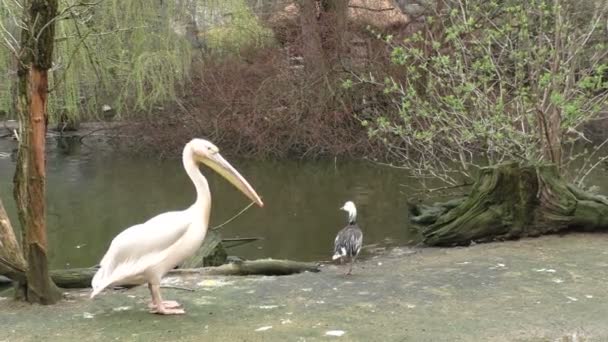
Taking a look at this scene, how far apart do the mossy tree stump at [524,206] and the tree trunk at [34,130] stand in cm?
440

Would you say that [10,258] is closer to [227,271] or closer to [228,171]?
[228,171]

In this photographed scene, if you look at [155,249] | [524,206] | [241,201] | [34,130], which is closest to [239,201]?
[241,201]

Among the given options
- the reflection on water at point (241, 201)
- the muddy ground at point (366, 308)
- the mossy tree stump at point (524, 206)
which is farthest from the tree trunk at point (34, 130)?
the mossy tree stump at point (524, 206)

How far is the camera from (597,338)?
398 cm

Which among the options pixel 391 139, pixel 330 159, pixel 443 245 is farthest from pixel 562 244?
pixel 330 159

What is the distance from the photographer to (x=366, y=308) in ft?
15.4

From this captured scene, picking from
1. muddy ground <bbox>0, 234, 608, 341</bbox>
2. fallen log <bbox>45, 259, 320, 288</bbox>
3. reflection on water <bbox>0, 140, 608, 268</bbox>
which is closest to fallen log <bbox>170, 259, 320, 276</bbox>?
fallen log <bbox>45, 259, 320, 288</bbox>

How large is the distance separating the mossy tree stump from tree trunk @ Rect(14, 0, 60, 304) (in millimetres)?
4399

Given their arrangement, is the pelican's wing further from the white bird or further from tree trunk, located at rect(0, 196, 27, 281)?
tree trunk, located at rect(0, 196, 27, 281)

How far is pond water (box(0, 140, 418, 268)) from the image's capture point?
9.48 meters

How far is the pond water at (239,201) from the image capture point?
9477 millimetres

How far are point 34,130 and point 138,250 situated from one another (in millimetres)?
1098

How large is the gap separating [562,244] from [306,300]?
10.1ft

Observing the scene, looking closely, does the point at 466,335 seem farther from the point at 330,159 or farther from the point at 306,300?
the point at 330,159
